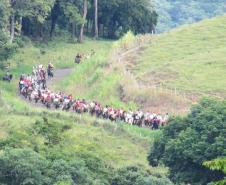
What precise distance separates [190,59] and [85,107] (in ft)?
56.9

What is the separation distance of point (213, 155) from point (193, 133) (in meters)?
1.92

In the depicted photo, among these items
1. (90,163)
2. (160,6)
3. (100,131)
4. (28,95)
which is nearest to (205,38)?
(28,95)

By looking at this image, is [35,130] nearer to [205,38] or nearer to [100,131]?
[100,131]

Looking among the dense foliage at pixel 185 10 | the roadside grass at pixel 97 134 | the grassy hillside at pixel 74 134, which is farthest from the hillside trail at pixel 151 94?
the dense foliage at pixel 185 10

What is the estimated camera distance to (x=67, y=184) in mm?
29547

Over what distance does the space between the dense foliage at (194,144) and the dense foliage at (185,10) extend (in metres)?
103

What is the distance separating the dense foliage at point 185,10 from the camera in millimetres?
146125

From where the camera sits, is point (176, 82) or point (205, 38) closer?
point (176, 82)

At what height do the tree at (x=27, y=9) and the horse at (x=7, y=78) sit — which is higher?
the tree at (x=27, y=9)

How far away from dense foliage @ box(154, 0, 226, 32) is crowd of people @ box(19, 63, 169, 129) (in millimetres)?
88887

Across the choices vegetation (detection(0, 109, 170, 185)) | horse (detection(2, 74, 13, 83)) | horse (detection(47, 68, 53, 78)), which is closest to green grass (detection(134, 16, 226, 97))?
horse (detection(47, 68, 53, 78))

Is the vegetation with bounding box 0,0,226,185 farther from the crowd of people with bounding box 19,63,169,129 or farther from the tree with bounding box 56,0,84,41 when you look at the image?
the crowd of people with bounding box 19,63,169,129

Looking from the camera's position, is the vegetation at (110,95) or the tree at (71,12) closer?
the vegetation at (110,95)

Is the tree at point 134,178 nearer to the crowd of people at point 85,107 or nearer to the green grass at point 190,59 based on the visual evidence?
the crowd of people at point 85,107
